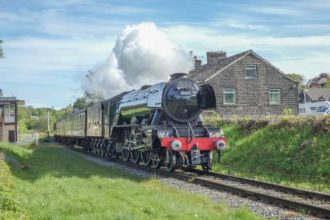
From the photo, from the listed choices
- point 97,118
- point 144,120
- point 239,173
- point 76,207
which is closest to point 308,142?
point 239,173

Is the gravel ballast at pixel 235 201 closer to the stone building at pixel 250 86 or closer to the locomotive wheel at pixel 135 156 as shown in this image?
the locomotive wheel at pixel 135 156

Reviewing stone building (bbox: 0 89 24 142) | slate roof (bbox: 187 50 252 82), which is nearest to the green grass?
slate roof (bbox: 187 50 252 82)

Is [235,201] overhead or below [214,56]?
below

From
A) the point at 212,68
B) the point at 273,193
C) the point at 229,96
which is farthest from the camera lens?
A: the point at 212,68

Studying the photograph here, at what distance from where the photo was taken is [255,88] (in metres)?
44.0

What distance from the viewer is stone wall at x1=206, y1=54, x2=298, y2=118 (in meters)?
43.1

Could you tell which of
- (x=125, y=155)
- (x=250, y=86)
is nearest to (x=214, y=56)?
(x=250, y=86)

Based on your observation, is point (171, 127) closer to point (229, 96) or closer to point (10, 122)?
point (229, 96)

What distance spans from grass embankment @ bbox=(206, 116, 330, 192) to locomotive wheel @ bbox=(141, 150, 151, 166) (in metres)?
2.64

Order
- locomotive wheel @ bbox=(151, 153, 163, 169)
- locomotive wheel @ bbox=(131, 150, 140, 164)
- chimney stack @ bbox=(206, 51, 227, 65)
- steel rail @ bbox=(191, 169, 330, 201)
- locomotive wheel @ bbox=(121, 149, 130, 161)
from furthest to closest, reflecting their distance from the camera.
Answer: chimney stack @ bbox=(206, 51, 227, 65) < locomotive wheel @ bbox=(121, 149, 130, 161) < locomotive wheel @ bbox=(131, 150, 140, 164) < locomotive wheel @ bbox=(151, 153, 163, 169) < steel rail @ bbox=(191, 169, 330, 201)

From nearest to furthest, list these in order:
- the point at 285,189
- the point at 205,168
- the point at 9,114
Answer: the point at 285,189 < the point at 205,168 < the point at 9,114

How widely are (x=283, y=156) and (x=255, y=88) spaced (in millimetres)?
25486

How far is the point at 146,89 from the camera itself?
882 inches

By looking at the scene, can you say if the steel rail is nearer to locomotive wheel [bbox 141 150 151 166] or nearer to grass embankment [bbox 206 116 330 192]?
grass embankment [bbox 206 116 330 192]
